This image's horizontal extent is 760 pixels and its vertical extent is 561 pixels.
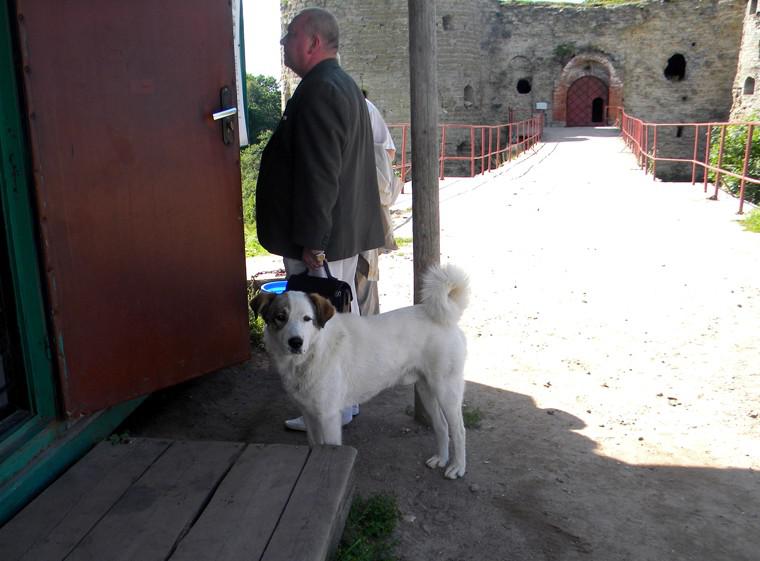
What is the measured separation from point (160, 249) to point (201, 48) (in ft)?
2.75

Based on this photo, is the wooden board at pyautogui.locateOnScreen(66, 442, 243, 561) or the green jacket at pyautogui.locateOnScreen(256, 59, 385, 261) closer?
the wooden board at pyautogui.locateOnScreen(66, 442, 243, 561)

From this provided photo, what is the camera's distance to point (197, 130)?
9.31ft

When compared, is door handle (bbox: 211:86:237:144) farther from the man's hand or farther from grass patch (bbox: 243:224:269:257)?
grass patch (bbox: 243:224:269:257)

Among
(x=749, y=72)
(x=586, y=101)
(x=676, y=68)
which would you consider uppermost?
(x=676, y=68)

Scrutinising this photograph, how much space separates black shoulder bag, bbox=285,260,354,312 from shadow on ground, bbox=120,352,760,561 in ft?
2.35

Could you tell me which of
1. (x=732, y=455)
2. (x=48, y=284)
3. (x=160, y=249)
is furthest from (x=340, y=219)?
(x=732, y=455)

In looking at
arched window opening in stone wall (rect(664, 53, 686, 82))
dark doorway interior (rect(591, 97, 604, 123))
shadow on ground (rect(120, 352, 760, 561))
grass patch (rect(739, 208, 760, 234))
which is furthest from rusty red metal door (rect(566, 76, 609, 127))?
shadow on ground (rect(120, 352, 760, 561))

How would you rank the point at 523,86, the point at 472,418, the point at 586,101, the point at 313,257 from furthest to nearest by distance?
1. the point at 586,101
2. the point at 523,86
3. the point at 472,418
4. the point at 313,257

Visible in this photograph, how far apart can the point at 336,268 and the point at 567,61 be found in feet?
77.7

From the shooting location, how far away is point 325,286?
8.89ft

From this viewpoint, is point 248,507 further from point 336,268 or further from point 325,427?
→ point 336,268

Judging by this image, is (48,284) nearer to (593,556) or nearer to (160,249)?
(160,249)

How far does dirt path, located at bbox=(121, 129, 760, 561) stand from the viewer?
2.45 m

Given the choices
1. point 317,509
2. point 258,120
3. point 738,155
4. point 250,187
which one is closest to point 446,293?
point 317,509
